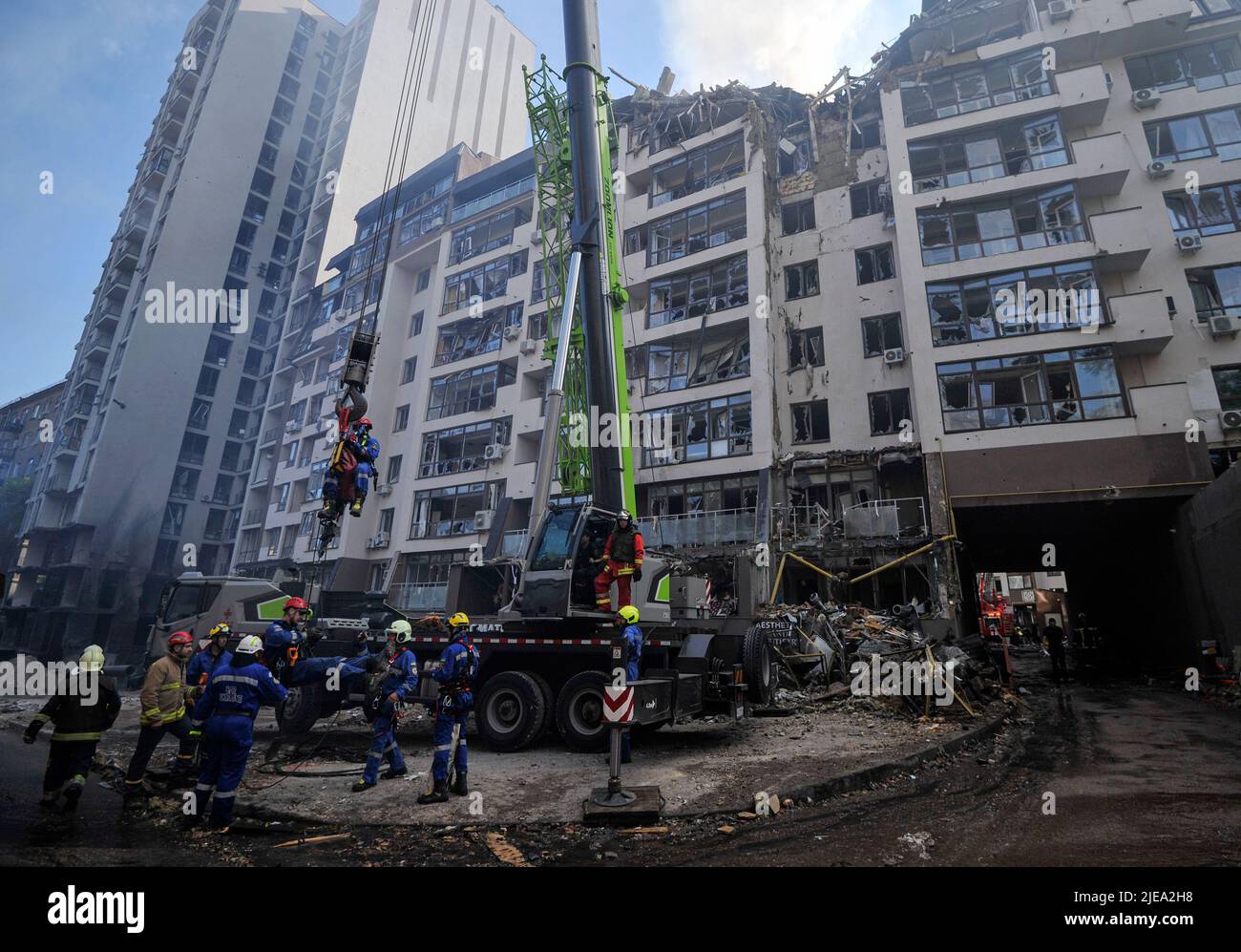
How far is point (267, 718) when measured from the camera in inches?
539

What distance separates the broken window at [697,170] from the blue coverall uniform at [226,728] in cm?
2947

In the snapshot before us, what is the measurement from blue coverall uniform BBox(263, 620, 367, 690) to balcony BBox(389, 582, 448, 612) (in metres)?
19.5

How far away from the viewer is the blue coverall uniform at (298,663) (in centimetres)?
895

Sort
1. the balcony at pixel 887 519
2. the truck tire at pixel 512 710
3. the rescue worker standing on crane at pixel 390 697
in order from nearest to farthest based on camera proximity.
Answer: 1. the rescue worker standing on crane at pixel 390 697
2. the truck tire at pixel 512 710
3. the balcony at pixel 887 519

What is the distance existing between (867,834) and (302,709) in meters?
8.87

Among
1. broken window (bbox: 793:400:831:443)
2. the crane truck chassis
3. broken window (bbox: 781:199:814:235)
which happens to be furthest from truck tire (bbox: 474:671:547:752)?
broken window (bbox: 781:199:814:235)

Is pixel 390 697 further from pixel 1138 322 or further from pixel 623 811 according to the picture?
pixel 1138 322

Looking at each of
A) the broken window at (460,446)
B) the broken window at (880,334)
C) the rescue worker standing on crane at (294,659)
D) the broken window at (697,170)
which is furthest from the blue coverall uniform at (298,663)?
the broken window at (697,170)

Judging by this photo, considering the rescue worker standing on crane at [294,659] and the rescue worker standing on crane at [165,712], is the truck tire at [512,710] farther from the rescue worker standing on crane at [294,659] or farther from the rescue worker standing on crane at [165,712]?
the rescue worker standing on crane at [165,712]

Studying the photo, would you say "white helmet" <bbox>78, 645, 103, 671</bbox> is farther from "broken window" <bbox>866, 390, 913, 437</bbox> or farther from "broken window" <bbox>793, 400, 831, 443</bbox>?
"broken window" <bbox>866, 390, 913, 437</bbox>

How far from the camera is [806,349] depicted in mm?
26984

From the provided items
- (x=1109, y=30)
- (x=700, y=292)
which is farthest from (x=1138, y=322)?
(x=700, y=292)
